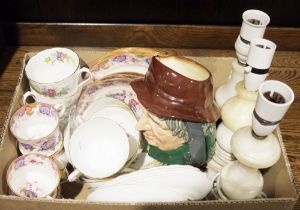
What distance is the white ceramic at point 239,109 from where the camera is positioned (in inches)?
31.4

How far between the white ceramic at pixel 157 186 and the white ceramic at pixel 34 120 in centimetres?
22

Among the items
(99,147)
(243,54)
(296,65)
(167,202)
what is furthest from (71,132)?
(296,65)

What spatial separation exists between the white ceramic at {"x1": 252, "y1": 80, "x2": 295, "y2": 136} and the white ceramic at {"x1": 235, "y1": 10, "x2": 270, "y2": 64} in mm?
201

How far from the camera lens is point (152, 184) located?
29.6 inches

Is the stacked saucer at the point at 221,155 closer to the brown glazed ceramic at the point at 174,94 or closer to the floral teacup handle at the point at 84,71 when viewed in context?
the brown glazed ceramic at the point at 174,94

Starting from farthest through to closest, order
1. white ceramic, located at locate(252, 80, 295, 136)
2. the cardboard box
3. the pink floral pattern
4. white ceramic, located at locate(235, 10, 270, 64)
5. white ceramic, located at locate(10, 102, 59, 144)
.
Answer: the pink floral pattern → white ceramic, located at locate(10, 102, 59, 144) → white ceramic, located at locate(235, 10, 270, 64) → the cardboard box → white ceramic, located at locate(252, 80, 295, 136)

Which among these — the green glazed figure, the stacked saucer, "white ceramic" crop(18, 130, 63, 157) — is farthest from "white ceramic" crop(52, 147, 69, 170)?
the stacked saucer

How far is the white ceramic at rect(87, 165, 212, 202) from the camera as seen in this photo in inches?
29.5

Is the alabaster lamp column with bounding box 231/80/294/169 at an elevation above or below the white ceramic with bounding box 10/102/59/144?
above

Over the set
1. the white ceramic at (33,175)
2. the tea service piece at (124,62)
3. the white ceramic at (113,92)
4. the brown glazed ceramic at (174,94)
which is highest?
the brown glazed ceramic at (174,94)

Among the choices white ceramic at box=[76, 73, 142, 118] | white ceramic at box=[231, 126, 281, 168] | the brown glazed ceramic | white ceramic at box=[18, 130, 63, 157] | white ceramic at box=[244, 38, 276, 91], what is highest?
white ceramic at box=[244, 38, 276, 91]

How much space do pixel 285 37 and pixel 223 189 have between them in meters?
0.68

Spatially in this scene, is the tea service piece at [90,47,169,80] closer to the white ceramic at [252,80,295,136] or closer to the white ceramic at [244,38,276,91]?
the white ceramic at [244,38,276,91]

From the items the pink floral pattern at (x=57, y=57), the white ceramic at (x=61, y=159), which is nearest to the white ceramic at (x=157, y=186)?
the white ceramic at (x=61, y=159)
